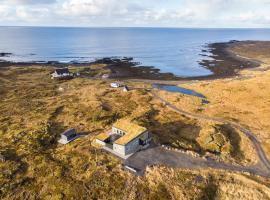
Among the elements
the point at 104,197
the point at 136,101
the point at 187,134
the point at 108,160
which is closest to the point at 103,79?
the point at 136,101

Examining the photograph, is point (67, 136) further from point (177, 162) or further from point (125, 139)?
point (177, 162)

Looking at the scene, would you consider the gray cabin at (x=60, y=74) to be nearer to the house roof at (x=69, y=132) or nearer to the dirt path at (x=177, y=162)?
the house roof at (x=69, y=132)

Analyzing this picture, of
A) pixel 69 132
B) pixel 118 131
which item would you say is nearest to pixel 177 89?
pixel 118 131

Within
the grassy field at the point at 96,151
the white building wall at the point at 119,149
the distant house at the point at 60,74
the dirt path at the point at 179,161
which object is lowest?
the distant house at the point at 60,74

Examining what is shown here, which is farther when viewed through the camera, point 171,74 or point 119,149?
point 171,74

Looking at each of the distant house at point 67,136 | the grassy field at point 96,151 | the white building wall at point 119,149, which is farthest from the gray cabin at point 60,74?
the white building wall at point 119,149
